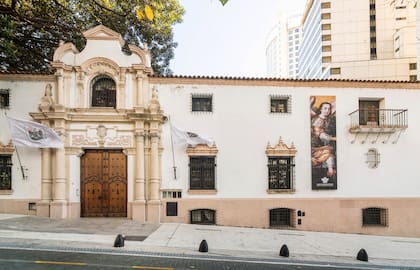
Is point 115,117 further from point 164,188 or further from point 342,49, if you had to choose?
point 342,49

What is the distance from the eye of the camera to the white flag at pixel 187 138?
1503cm

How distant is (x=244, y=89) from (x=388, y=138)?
7.69 m

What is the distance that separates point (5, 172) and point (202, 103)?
9721 millimetres

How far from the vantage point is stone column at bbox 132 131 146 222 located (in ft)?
47.9

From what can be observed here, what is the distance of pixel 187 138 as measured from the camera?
49.3 ft

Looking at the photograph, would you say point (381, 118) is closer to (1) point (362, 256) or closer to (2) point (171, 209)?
(1) point (362, 256)

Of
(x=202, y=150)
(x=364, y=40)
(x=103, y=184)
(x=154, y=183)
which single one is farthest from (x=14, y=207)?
(x=364, y=40)

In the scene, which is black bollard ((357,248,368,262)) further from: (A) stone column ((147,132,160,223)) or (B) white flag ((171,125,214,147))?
(A) stone column ((147,132,160,223))

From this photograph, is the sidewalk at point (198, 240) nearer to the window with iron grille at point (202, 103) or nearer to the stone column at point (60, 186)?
the stone column at point (60, 186)

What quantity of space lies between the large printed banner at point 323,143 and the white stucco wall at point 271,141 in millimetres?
257

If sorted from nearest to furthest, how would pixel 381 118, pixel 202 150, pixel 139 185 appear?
pixel 139 185 < pixel 202 150 < pixel 381 118

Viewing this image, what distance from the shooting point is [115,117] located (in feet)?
49.1

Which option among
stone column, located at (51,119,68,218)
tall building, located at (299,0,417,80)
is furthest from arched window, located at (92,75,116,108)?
tall building, located at (299,0,417,80)

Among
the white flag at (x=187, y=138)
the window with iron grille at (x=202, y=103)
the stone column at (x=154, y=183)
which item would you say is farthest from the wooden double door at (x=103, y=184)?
the window with iron grille at (x=202, y=103)
